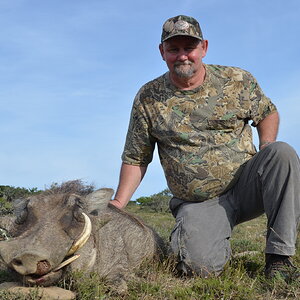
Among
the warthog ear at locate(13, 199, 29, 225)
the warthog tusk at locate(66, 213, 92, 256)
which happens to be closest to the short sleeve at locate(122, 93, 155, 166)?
the warthog ear at locate(13, 199, 29, 225)

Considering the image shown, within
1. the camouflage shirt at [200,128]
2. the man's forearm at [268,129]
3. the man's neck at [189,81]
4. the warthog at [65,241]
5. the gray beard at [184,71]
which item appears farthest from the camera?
the man's forearm at [268,129]

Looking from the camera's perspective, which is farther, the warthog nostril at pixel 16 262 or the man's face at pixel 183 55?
the man's face at pixel 183 55

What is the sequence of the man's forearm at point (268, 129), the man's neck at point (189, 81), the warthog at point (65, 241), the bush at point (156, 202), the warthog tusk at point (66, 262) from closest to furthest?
1. the warthog at point (65, 241)
2. the warthog tusk at point (66, 262)
3. the man's neck at point (189, 81)
4. the man's forearm at point (268, 129)
5. the bush at point (156, 202)

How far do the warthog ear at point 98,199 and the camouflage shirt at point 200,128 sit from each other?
1150 mm

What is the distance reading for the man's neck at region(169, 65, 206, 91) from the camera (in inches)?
224

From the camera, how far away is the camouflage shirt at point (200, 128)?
5434mm

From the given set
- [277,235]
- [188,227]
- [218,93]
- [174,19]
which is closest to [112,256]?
[188,227]

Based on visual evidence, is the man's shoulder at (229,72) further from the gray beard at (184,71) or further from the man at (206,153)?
the gray beard at (184,71)

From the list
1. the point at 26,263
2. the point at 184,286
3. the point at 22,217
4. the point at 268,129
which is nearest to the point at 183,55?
the point at 268,129

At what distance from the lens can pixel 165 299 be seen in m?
4.10

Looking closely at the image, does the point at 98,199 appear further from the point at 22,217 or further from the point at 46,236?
the point at 46,236

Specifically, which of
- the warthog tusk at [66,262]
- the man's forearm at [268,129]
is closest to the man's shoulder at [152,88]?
the man's forearm at [268,129]

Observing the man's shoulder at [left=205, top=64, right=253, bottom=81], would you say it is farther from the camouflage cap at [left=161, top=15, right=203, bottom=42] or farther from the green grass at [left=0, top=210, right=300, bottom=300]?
the green grass at [left=0, top=210, right=300, bottom=300]

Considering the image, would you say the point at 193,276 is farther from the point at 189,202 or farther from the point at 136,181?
the point at 136,181
